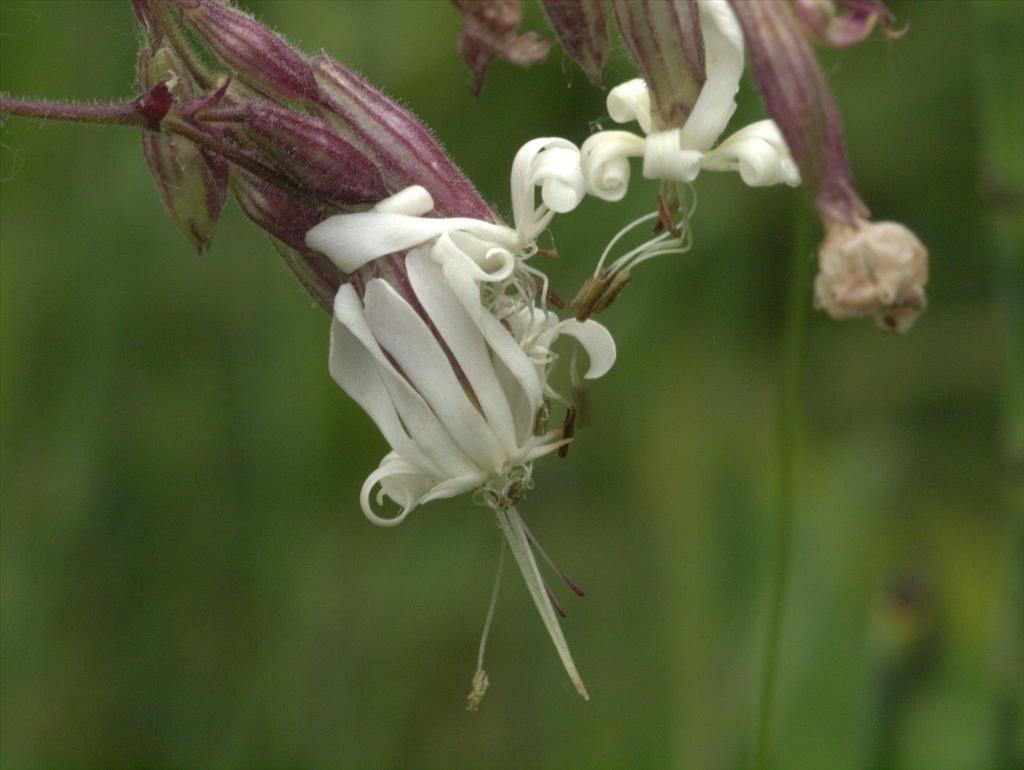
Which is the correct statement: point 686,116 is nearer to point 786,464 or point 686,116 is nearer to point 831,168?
point 831,168

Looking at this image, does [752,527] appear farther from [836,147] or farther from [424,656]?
[836,147]

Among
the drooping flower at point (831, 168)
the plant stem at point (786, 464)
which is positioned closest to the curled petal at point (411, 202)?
the drooping flower at point (831, 168)

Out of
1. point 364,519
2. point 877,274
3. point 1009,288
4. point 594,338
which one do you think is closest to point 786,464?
point 1009,288

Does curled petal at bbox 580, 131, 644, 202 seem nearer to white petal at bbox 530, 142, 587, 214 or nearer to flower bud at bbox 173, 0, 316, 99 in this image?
white petal at bbox 530, 142, 587, 214

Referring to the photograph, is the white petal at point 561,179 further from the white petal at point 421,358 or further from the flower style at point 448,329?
the white petal at point 421,358

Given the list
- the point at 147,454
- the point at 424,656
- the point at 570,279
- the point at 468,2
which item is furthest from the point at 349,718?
the point at 468,2

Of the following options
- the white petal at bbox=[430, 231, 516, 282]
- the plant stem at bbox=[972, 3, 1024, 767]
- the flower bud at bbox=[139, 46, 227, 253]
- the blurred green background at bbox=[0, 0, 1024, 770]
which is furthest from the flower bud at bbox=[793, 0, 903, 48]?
the blurred green background at bbox=[0, 0, 1024, 770]
